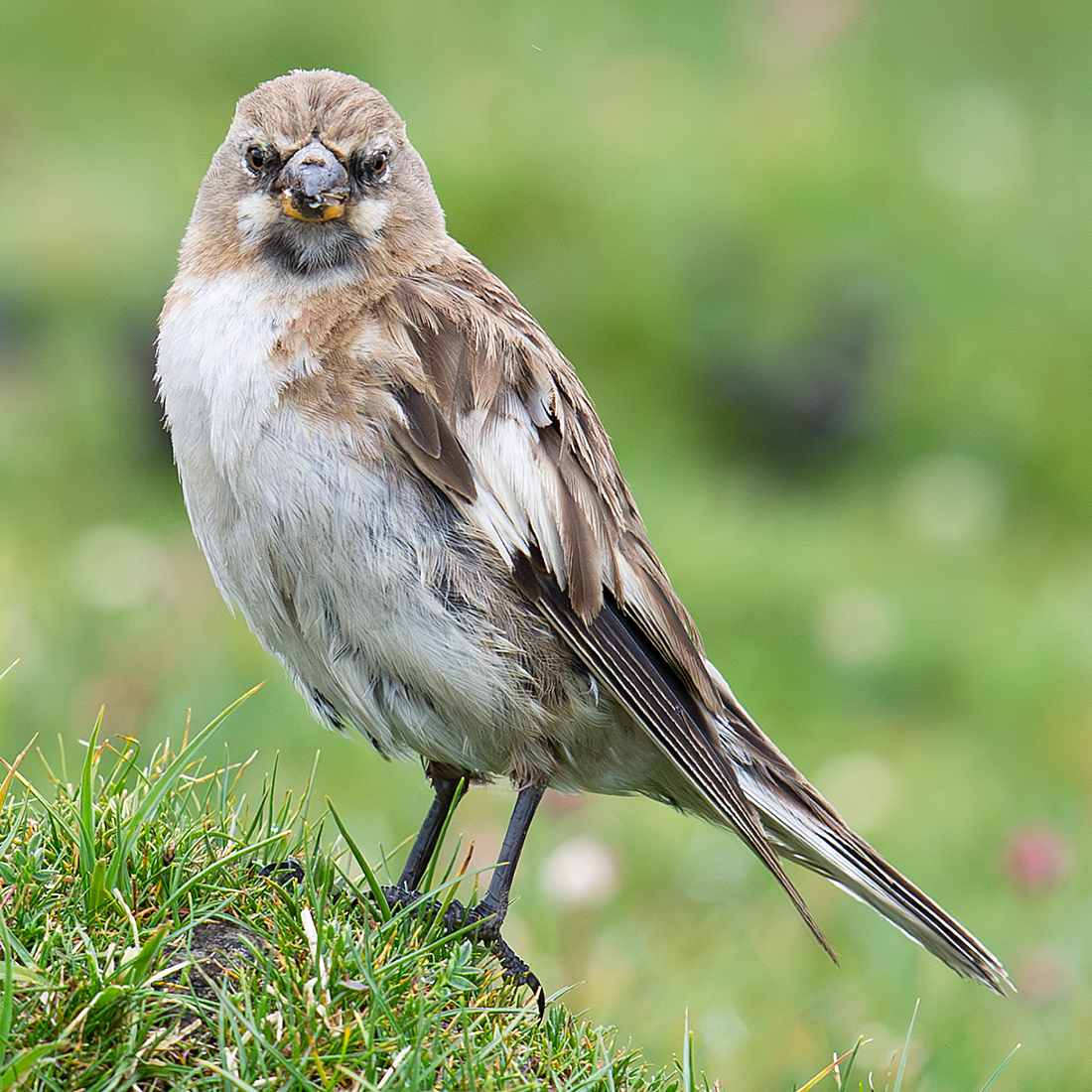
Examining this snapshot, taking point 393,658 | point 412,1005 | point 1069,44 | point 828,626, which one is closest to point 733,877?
point 828,626

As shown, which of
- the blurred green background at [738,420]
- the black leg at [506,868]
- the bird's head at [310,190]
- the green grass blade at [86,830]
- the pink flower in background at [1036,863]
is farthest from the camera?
the blurred green background at [738,420]

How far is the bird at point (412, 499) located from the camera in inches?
137

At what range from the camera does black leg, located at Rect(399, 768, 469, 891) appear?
3961mm

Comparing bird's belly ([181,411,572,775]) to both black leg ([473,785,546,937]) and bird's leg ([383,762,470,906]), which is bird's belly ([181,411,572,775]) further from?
bird's leg ([383,762,470,906])


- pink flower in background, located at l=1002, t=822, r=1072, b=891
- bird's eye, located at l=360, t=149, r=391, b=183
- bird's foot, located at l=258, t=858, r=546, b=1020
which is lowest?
bird's foot, located at l=258, t=858, r=546, b=1020

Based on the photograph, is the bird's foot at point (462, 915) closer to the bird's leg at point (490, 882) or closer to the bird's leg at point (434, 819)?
the bird's leg at point (490, 882)

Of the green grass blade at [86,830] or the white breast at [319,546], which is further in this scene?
the white breast at [319,546]

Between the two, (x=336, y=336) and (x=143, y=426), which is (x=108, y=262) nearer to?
(x=143, y=426)

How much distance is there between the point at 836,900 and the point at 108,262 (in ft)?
17.9

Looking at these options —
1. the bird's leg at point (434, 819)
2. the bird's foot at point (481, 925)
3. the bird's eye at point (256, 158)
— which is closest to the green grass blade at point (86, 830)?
the bird's foot at point (481, 925)

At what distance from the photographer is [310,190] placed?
3.61 m

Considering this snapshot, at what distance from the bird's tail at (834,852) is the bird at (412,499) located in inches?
0.4

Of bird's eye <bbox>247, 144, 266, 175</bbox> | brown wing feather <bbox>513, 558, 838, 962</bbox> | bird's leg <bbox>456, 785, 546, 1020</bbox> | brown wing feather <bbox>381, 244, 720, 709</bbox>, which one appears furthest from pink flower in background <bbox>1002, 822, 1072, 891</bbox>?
bird's eye <bbox>247, 144, 266, 175</bbox>

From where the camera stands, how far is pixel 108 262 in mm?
8469
